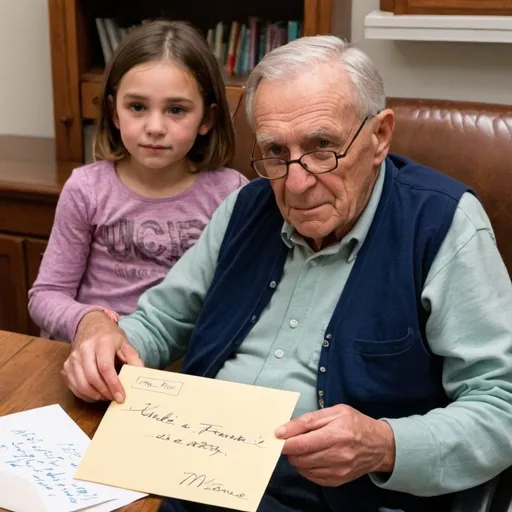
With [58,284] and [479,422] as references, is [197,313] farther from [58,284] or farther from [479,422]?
[479,422]

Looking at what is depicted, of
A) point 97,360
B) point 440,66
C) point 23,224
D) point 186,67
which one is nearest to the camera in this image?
point 97,360

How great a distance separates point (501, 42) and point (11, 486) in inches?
78.8

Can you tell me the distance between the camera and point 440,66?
2512mm

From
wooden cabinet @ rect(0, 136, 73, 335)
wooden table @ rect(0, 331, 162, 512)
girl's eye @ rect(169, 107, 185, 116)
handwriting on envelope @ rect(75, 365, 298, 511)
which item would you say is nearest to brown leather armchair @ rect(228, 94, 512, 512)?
girl's eye @ rect(169, 107, 185, 116)

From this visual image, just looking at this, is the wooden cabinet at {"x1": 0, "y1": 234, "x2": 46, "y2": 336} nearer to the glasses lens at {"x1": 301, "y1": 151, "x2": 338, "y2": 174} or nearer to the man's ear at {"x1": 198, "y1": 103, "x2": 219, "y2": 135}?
the man's ear at {"x1": 198, "y1": 103, "x2": 219, "y2": 135}

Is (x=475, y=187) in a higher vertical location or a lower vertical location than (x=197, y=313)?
higher

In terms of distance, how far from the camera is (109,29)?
2557 mm

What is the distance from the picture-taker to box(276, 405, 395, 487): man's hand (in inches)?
39.0

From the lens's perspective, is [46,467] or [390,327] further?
[390,327]

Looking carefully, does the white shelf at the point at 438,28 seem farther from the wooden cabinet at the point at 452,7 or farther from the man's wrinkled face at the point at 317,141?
the man's wrinkled face at the point at 317,141

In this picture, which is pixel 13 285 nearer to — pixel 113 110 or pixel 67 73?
pixel 67 73

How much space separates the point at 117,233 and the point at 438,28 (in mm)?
1204

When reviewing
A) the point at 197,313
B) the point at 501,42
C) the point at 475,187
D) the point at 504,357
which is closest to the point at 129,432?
the point at 197,313

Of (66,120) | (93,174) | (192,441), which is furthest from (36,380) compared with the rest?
(66,120)
